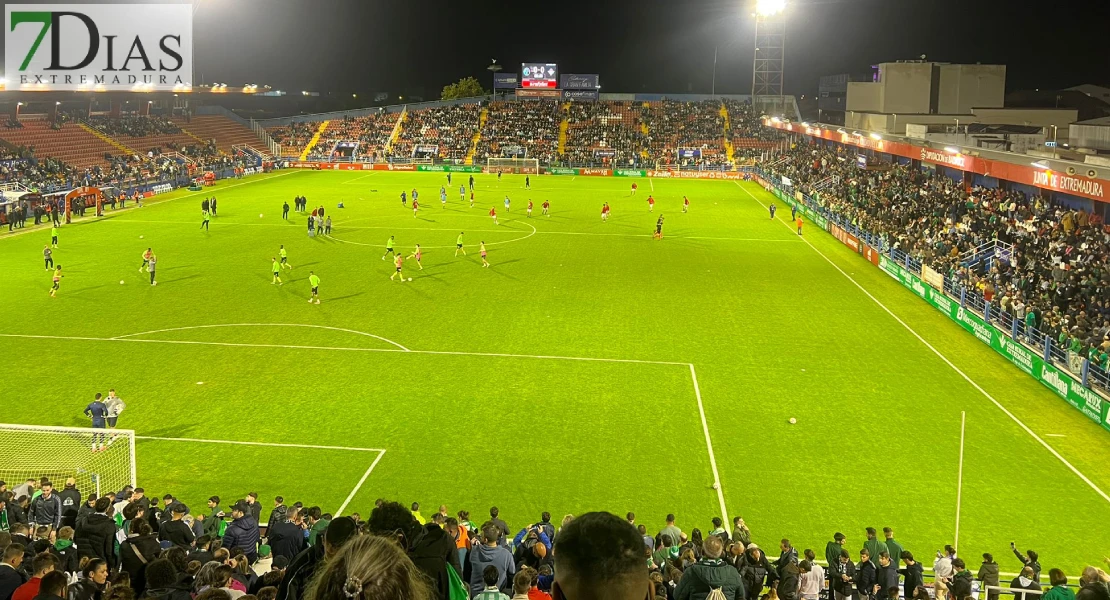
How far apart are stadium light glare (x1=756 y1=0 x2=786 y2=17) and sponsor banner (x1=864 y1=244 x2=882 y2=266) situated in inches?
2006

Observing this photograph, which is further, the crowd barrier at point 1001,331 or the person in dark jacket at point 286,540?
the crowd barrier at point 1001,331

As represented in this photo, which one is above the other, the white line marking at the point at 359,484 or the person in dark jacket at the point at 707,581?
the person in dark jacket at the point at 707,581

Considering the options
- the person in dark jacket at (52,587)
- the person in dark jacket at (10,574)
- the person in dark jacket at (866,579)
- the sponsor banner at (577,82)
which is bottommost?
the person in dark jacket at (866,579)

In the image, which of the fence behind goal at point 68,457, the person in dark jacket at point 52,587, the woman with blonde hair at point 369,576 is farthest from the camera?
the fence behind goal at point 68,457

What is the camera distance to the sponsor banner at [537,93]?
113188mm

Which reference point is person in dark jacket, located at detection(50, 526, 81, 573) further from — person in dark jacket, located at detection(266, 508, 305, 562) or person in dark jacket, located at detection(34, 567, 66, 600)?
person in dark jacket, located at detection(34, 567, 66, 600)

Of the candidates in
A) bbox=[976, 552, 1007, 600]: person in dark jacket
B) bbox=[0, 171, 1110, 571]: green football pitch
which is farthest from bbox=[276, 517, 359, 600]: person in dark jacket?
bbox=[0, 171, 1110, 571]: green football pitch

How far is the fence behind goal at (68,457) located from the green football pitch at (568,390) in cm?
57

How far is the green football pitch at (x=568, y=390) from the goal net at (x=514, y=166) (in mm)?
47583

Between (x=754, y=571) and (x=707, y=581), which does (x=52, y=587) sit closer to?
(x=707, y=581)

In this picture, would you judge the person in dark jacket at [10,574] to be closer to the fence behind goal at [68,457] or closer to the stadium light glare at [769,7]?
the fence behind goal at [68,457]

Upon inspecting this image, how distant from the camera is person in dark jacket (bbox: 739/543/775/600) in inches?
420

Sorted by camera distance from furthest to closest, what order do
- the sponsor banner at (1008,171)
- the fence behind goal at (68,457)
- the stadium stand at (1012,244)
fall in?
the sponsor banner at (1008,171)
the stadium stand at (1012,244)
the fence behind goal at (68,457)

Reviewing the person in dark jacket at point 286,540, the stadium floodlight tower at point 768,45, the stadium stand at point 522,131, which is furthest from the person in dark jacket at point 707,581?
the stadium floodlight tower at point 768,45
